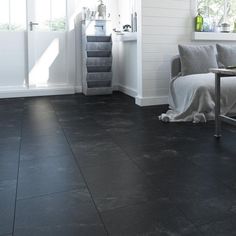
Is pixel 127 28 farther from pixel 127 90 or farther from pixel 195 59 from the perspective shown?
pixel 195 59

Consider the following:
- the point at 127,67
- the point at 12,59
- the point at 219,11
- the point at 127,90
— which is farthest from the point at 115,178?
the point at 12,59

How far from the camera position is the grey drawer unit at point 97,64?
5.29 m

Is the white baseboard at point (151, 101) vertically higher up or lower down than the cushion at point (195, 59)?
lower down

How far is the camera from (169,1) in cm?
421

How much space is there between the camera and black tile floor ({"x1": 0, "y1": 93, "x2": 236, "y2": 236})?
1.38 metres

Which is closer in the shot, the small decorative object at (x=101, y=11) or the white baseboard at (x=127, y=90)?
the white baseboard at (x=127, y=90)

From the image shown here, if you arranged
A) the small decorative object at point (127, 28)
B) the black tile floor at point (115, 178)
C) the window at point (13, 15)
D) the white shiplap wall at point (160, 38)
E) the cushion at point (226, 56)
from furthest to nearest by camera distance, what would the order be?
1. the small decorative object at point (127, 28)
2. the window at point (13, 15)
3. the white shiplap wall at point (160, 38)
4. the cushion at point (226, 56)
5. the black tile floor at point (115, 178)

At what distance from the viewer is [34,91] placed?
534cm

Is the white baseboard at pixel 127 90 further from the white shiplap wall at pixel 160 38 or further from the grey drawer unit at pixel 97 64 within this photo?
the white shiplap wall at pixel 160 38

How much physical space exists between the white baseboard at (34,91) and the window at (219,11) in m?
2.64

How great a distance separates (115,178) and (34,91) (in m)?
3.84

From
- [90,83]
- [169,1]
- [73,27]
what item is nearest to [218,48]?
[169,1]

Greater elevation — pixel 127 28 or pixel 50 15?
pixel 50 15

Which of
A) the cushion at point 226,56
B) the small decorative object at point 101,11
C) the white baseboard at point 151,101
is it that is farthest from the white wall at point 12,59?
the cushion at point 226,56
